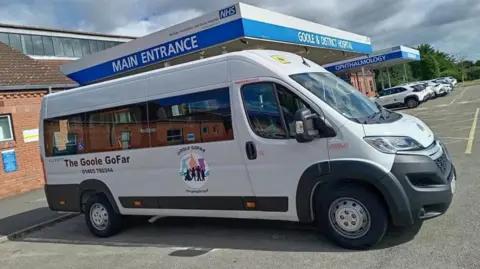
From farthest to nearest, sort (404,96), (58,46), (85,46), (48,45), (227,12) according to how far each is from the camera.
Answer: (85,46), (404,96), (58,46), (48,45), (227,12)

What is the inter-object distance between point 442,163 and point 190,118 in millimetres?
3188

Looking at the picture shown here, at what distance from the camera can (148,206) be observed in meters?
A: 6.41

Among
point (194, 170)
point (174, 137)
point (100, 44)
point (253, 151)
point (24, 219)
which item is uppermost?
point (100, 44)

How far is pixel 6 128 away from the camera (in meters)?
13.1

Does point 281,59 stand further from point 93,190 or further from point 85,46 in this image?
point 85,46

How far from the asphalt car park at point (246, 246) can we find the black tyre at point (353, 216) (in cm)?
14

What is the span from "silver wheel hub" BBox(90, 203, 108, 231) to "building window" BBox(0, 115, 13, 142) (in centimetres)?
757

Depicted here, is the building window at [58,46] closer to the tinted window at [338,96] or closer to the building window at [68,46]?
the building window at [68,46]

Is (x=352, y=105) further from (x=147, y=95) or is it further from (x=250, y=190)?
(x=147, y=95)

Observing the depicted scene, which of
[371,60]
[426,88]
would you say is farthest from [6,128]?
[371,60]

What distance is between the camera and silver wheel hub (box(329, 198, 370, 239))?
4.69m

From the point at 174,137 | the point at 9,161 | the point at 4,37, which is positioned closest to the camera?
the point at 174,137

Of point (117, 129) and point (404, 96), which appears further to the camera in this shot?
point (404, 96)

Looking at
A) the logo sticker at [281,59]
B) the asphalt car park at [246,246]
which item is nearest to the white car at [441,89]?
the asphalt car park at [246,246]
